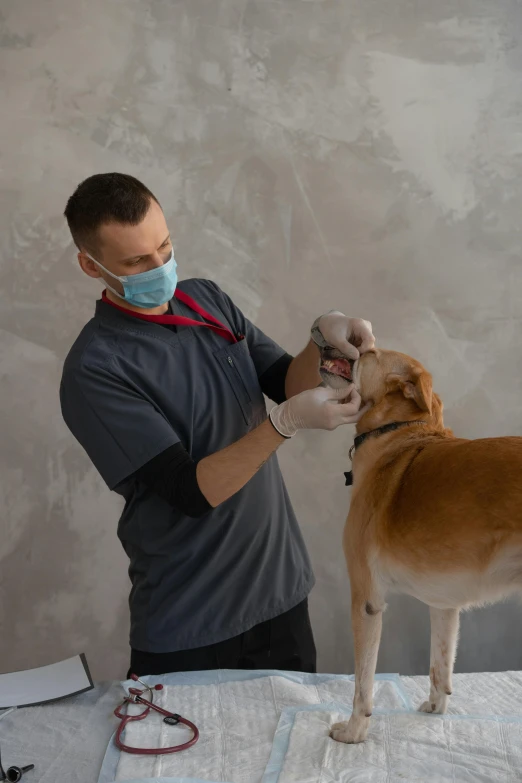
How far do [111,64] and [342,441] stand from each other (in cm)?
209

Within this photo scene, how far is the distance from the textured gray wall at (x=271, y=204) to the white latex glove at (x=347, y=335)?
1483mm

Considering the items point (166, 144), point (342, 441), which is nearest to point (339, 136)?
point (166, 144)

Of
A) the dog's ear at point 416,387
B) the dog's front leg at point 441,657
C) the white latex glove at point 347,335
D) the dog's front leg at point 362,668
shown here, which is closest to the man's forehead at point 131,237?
the white latex glove at point 347,335

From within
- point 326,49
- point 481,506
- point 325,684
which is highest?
point 326,49

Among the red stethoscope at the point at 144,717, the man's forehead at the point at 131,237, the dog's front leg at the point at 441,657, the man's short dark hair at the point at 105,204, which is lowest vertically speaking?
the red stethoscope at the point at 144,717

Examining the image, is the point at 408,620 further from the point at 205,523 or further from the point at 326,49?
the point at 326,49

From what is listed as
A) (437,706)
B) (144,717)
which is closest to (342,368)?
(437,706)

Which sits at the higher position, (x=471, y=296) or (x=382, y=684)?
(x=471, y=296)

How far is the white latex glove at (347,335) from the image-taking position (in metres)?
2.09

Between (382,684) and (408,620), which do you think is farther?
(408,620)

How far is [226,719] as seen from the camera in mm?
1900

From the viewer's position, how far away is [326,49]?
138 inches

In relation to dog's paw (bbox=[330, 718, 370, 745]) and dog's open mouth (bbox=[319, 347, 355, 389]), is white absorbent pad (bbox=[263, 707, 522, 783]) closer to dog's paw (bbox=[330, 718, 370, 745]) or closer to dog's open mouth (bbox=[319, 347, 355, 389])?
dog's paw (bbox=[330, 718, 370, 745])

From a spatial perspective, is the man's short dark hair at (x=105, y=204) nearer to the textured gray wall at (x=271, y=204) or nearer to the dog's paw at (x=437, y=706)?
the textured gray wall at (x=271, y=204)
